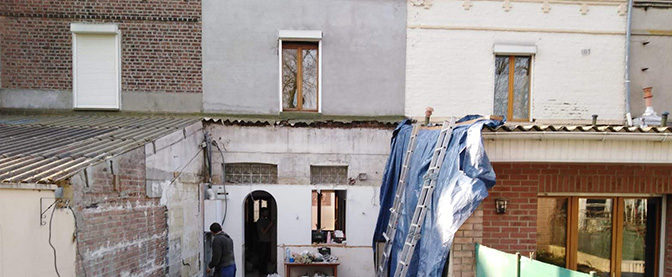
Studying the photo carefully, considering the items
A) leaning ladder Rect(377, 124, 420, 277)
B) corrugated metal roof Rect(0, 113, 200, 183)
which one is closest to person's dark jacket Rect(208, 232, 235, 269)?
corrugated metal roof Rect(0, 113, 200, 183)

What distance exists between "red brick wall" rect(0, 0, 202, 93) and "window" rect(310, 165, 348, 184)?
3.23 m

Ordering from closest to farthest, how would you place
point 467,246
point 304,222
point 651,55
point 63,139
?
point 467,246 → point 63,139 → point 304,222 → point 651,55

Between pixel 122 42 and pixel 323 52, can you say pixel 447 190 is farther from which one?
pixel 122 42

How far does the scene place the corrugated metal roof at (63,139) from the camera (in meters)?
4.18

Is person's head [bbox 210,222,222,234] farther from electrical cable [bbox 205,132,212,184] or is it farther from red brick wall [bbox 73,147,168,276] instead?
electrical cable [bbox 205,132,212,184]

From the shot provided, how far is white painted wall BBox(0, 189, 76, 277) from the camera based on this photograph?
361cm

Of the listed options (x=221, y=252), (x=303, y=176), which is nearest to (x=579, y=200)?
(x=303, y=176)

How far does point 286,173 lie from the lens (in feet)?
27.9

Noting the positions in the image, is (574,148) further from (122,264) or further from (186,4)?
(186,4)

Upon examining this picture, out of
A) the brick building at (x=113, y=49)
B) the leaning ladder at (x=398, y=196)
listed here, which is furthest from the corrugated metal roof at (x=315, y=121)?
the leaning ladder at (x=398, y=196)

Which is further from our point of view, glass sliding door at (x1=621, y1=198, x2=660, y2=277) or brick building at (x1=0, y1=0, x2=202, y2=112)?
brick building at (x1=0, y1=0, x2=202, y2=112)

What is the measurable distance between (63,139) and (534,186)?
674cm

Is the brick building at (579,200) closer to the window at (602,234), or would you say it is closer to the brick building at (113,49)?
the window at (602,234)

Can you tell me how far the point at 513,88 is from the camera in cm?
906
